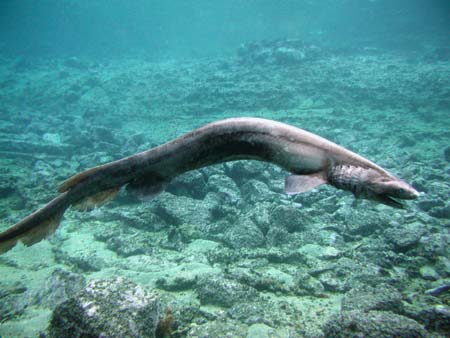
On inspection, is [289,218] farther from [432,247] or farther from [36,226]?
[36,226]

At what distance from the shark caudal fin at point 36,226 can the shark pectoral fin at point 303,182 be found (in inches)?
67.3

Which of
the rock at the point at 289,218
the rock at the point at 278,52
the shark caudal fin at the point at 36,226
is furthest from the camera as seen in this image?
the rock at the point at 278,52

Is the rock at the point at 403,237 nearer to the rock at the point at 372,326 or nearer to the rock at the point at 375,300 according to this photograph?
the rock at the point at 375,300

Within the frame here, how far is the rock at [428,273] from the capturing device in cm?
615

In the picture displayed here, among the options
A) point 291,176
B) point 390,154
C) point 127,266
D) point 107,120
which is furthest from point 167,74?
point 291,176

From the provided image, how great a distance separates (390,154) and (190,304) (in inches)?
469

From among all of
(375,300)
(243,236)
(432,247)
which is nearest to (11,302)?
(243,236)

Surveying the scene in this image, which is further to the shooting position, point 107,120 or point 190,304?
point 107,120

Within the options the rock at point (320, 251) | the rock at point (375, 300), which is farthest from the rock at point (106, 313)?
the rock at point (320, 251)

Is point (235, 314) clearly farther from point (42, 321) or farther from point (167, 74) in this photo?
point (167, 74)

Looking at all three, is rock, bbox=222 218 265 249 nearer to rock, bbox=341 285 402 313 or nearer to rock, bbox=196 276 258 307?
rock, bbox=196 276 258 307

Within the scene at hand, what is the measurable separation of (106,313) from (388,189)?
136 inches

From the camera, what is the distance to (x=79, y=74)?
36.2 meters

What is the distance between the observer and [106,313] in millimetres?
3645
